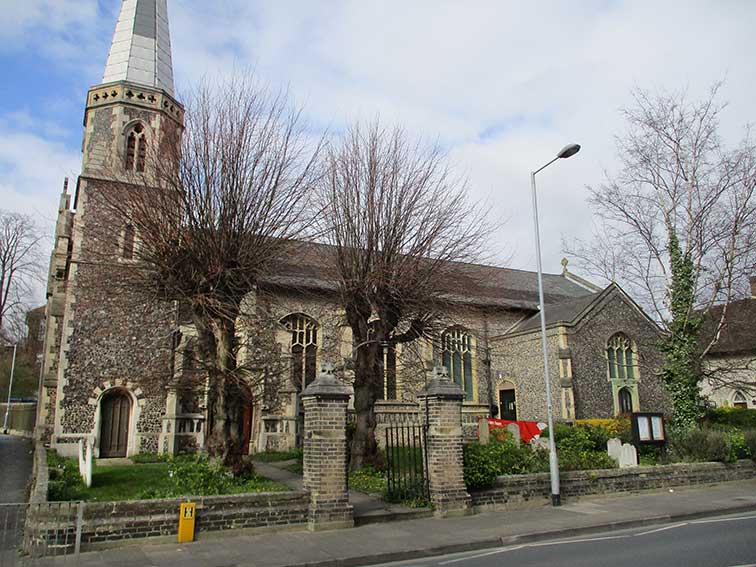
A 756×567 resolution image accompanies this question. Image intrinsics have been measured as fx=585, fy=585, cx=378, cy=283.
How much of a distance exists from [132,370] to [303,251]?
9565mm

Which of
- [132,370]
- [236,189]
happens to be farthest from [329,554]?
[132,370]

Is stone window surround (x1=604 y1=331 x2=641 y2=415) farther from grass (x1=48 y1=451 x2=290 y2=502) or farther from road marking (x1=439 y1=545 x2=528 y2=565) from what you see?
road marking (x1=439 y1=545 x2=528 y2=565)

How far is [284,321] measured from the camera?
81.1 feet

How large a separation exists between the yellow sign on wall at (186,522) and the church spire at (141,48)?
19793 millimetres

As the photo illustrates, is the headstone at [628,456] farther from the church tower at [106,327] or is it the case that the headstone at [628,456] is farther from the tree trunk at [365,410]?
the church tower at [106,327]

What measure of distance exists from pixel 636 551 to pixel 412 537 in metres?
3.53

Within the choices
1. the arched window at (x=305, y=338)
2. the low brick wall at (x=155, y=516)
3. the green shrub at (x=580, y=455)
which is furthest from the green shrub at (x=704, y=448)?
the arched window at (x=305, y=338)

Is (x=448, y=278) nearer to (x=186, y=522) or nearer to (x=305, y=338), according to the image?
(x=305, y=338)

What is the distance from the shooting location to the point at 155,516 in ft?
31.1

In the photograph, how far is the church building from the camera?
18.7 metres

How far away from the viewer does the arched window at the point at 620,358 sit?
1113 inches

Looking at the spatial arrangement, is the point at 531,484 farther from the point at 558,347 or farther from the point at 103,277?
the point at 558,347

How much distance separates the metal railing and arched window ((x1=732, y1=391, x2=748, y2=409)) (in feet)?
119

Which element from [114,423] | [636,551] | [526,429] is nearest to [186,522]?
[636,551]
